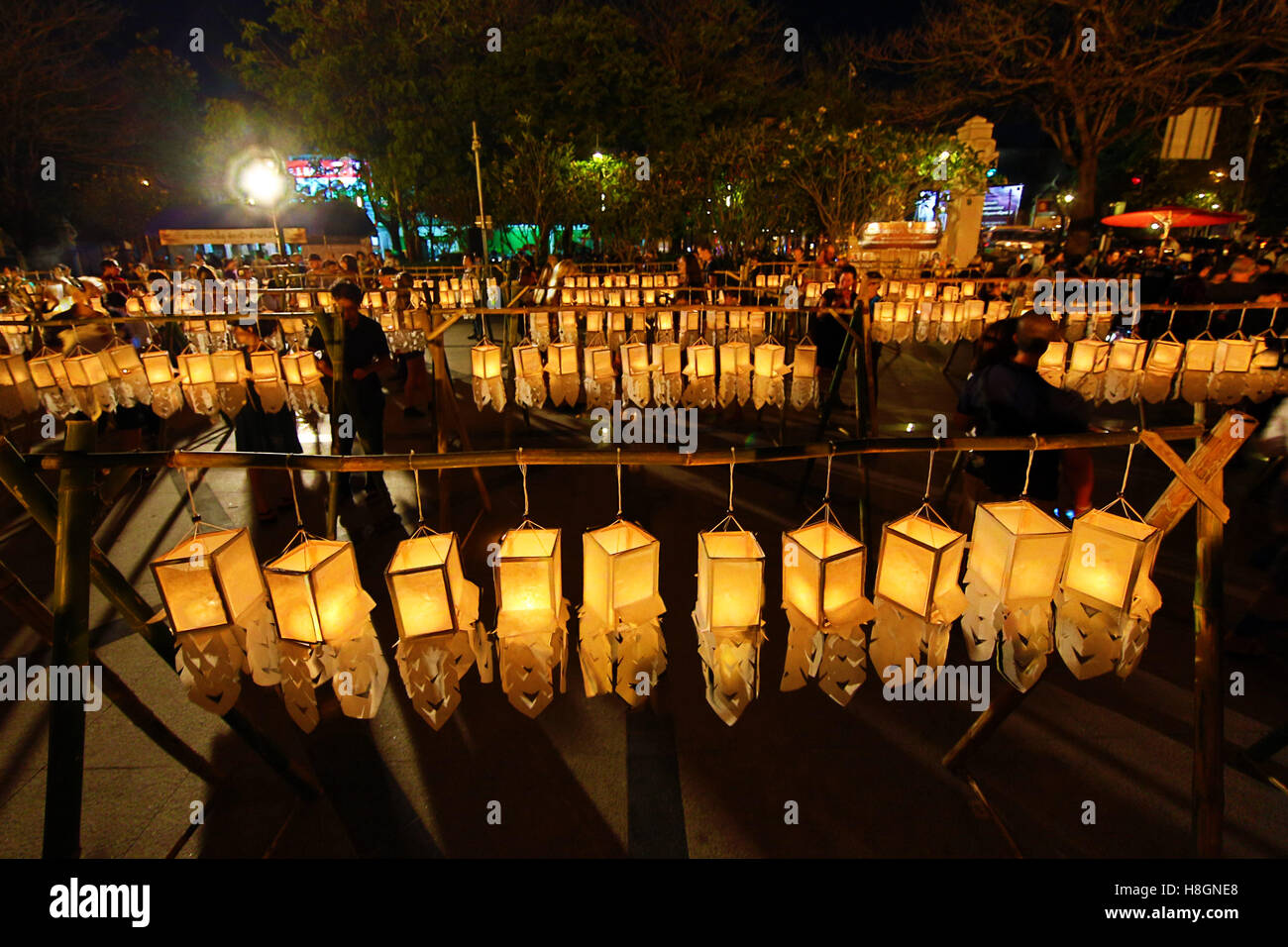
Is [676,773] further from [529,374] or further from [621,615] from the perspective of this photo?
[529,374]

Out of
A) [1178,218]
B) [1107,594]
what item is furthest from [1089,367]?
[1178,218]

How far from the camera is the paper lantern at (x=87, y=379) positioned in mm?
5184

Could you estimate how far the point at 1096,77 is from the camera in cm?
1667

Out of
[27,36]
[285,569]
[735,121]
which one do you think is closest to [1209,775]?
[285,569]

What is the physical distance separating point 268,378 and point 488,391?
1860mm

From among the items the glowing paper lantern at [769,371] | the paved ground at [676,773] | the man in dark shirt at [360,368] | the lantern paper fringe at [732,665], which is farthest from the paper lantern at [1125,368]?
the man in dark shirt at [360,368]

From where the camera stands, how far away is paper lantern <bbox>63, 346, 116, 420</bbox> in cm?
518

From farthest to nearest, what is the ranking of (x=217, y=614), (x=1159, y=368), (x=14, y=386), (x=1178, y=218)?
(x=1178, y=218) → (x=1159, y=368) → (x=14, y=386) → (x=217, y=614)

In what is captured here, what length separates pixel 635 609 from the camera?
2.21 m

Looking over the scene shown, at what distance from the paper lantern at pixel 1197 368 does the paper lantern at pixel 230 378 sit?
322 inches

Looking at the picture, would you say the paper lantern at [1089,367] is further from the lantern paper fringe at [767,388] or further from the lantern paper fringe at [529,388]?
the lantern paper fringe at [529,388]

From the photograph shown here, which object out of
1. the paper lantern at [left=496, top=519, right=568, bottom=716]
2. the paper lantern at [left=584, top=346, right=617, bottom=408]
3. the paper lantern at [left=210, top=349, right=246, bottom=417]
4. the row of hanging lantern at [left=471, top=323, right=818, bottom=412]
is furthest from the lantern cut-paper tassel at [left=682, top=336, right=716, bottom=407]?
the paper lantern at [left=210, top=349, right=246, bottom=417]
